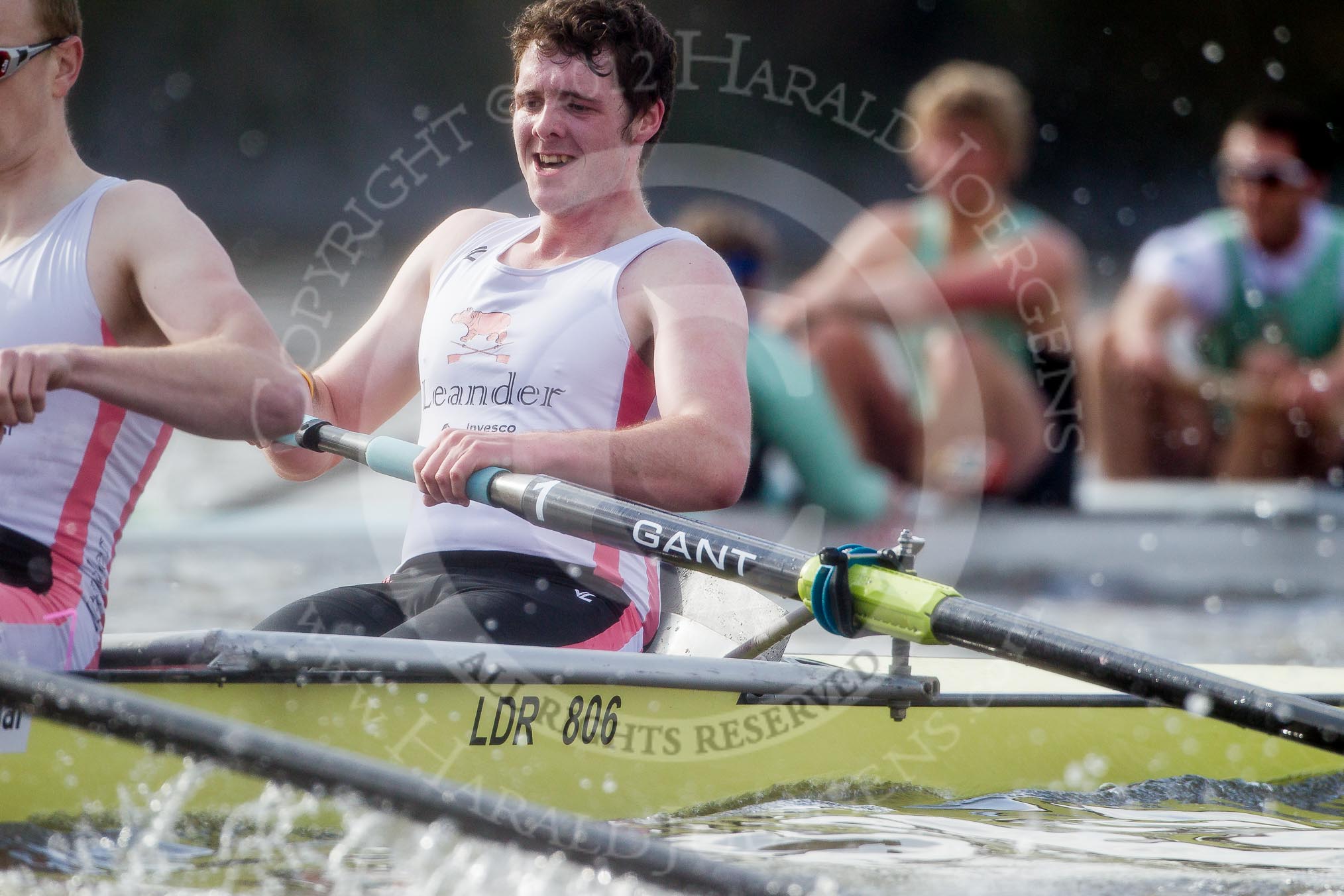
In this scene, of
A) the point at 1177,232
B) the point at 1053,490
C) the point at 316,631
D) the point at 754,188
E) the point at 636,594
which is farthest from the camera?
the point at 754,188

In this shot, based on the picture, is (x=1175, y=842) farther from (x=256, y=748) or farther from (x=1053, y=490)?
(x=1053, y=490)

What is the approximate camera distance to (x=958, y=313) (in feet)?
15.6

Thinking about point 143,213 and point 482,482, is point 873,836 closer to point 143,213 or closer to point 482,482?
point 482,482

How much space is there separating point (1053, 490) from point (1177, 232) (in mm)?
1622

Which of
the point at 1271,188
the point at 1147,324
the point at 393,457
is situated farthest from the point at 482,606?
the point at 1271,188

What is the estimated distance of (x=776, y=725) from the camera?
6.92 ft

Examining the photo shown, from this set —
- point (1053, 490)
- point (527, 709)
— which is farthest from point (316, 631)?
point (1053, 490)

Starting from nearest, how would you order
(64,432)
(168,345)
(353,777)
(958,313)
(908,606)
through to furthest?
(353,777) < (168,345) < (64,432) < (908,606) < (958,313)

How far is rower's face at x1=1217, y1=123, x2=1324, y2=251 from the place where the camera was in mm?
5676

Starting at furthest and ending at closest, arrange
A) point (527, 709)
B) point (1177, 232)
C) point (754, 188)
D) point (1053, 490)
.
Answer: point (754, 188) → point (1177, 232) → point (1053, 490) → point (527, 709)

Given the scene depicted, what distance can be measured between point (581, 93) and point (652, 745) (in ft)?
3.04

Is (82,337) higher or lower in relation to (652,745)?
higher

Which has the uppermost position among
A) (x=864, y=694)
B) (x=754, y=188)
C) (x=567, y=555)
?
(x=754, y=188)

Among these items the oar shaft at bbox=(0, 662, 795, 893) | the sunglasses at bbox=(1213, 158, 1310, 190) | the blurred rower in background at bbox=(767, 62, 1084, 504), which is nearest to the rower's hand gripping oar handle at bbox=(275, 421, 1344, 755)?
the oar shaft at bbox=(0, 662, 795, 893)
